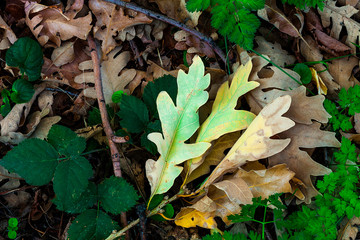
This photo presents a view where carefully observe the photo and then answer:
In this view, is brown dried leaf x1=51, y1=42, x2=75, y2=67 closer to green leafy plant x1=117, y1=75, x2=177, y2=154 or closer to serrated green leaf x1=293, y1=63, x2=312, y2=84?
green leafy plant x1=117, y1=75, x2=177, y2=154

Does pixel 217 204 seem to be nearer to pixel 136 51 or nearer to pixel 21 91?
pixel 136 51

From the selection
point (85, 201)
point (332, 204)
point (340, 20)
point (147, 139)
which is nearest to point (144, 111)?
point (147, 139)

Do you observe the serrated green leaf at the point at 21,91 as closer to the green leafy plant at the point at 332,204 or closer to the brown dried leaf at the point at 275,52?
the brown dried leaf at the point at 275,52

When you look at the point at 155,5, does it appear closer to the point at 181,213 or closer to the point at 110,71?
the point at 110,71

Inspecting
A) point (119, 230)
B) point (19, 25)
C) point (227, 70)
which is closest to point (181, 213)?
point (119, 230)

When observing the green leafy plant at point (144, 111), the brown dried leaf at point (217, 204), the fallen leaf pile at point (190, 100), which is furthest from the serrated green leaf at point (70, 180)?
the brown dried leaf at point (217, 204)
